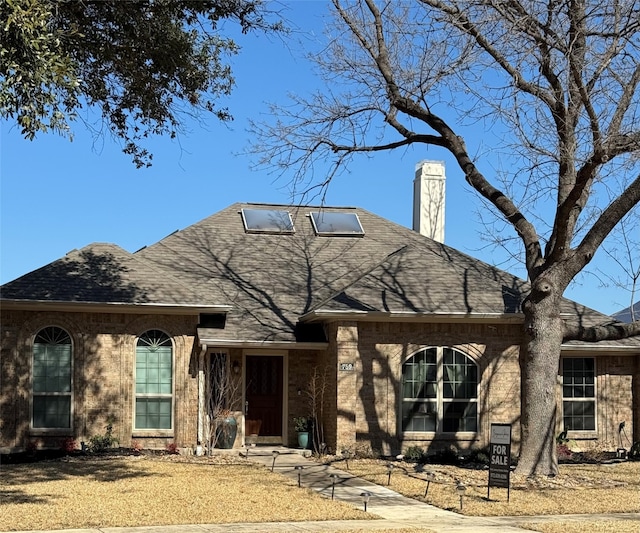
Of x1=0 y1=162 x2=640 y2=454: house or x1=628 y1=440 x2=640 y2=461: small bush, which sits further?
x1=628 y1=440 x2=640 y2=461: small bush

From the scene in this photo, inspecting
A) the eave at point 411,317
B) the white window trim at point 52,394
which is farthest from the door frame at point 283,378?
the white window trim at point 52,394

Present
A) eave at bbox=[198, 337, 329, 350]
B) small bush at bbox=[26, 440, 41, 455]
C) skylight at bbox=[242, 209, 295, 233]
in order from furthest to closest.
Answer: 1. skylight at bbox=[242, 209, 295, 233]
2. eave at bbox=[198, 337, 329, 350]
3. small bush at bbox=[26, 440, 41, 455]

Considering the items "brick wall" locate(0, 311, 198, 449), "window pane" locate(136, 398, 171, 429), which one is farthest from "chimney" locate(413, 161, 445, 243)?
"window pane" locate(136, 398, 171, 429)

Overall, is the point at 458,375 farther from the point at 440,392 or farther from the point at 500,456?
the point at 500,456

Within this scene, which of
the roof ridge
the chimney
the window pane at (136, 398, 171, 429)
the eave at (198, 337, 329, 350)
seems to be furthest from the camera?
the chimney

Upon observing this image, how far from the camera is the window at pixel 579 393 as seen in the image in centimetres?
2295

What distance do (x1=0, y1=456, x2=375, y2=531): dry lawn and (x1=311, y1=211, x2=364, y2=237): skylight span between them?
9416mm

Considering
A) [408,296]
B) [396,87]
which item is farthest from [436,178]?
[396,87]

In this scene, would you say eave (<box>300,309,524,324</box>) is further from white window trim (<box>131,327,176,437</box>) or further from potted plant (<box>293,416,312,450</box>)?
white window trim (<box>131,327,176,437</box>)

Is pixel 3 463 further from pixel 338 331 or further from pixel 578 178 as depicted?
pixel 578 178

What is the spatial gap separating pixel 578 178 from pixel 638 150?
1088mm

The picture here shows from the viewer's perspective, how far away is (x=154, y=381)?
69.5ft

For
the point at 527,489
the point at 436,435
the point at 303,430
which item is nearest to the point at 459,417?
the point at 436,435

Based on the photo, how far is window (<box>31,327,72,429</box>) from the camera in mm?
20469
